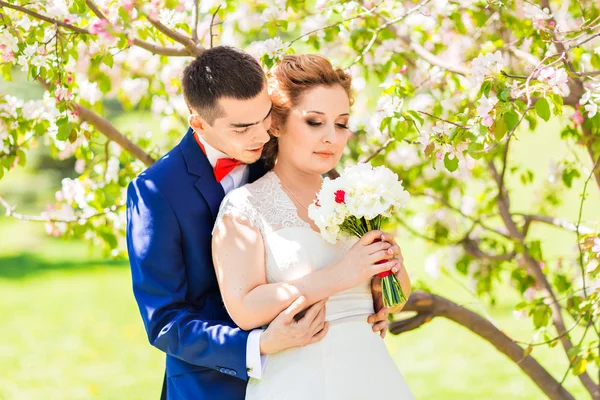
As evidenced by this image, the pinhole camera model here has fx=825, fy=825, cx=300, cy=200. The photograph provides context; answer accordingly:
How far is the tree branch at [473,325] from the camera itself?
3879mm

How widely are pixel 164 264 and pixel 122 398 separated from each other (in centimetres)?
509

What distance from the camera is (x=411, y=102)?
4.92 metres

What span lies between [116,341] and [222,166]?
699cm

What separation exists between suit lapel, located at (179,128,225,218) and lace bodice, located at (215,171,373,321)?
0.08 m

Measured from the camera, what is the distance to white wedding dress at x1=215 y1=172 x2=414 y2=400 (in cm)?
264

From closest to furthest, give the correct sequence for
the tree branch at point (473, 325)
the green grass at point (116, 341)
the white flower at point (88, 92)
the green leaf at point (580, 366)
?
the green leaf at point (580, 366), the tree branch at point (473, 325), the white flower at point (88, 92), the green grass at point (116, 341)

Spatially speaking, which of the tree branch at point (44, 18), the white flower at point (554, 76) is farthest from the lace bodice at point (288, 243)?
the tree branch at point (44, 18)

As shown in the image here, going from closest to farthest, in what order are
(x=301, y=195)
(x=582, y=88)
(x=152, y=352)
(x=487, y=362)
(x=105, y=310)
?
(x=301, y=195), (x=582, y=88), (x=487, y=362), (x=152, y=352), (x=105, y=310)

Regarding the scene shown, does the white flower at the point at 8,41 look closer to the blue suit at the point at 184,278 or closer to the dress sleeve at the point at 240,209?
the blue suit at the point at 184,278

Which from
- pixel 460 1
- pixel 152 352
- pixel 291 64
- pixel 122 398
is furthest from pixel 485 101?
pixel 152 352

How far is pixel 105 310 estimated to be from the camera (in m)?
10.8

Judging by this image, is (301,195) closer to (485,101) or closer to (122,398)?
(485,101)

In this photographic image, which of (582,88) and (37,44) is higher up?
(37,44)

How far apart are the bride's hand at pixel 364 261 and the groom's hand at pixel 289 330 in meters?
0.15
